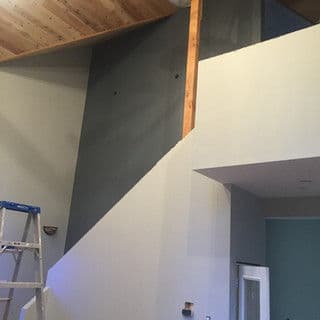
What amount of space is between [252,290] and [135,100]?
366 cm

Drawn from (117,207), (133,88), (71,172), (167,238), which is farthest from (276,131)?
(71,172)

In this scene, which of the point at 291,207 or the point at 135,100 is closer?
the point at 291,207

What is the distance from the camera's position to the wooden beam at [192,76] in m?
3.90

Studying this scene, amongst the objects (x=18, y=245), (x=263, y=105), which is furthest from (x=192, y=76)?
(x=18, y=245)

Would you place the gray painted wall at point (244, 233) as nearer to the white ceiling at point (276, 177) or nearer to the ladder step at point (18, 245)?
the white ceiling at point (276, 177)

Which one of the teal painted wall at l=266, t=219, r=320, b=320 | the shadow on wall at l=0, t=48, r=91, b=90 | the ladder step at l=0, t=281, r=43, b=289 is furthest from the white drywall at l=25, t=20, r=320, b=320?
Answer: the shadow on wall at l=0, t=48, r=91, b=90

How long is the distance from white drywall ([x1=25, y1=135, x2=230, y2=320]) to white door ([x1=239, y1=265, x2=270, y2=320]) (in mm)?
166

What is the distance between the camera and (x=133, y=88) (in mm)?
6047

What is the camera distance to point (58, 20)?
4559mm

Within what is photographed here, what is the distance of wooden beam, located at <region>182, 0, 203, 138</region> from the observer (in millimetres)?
3900

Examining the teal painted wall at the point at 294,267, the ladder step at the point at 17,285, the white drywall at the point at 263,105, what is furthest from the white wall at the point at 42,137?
the white drywall at the point at 263,105

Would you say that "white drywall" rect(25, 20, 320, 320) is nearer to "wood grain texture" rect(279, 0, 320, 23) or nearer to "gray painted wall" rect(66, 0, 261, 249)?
"gray painted wall" rect(66, 0, 261, 249)

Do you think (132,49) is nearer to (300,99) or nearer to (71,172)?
(71,172)

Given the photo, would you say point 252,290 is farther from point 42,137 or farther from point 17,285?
point 42,137
